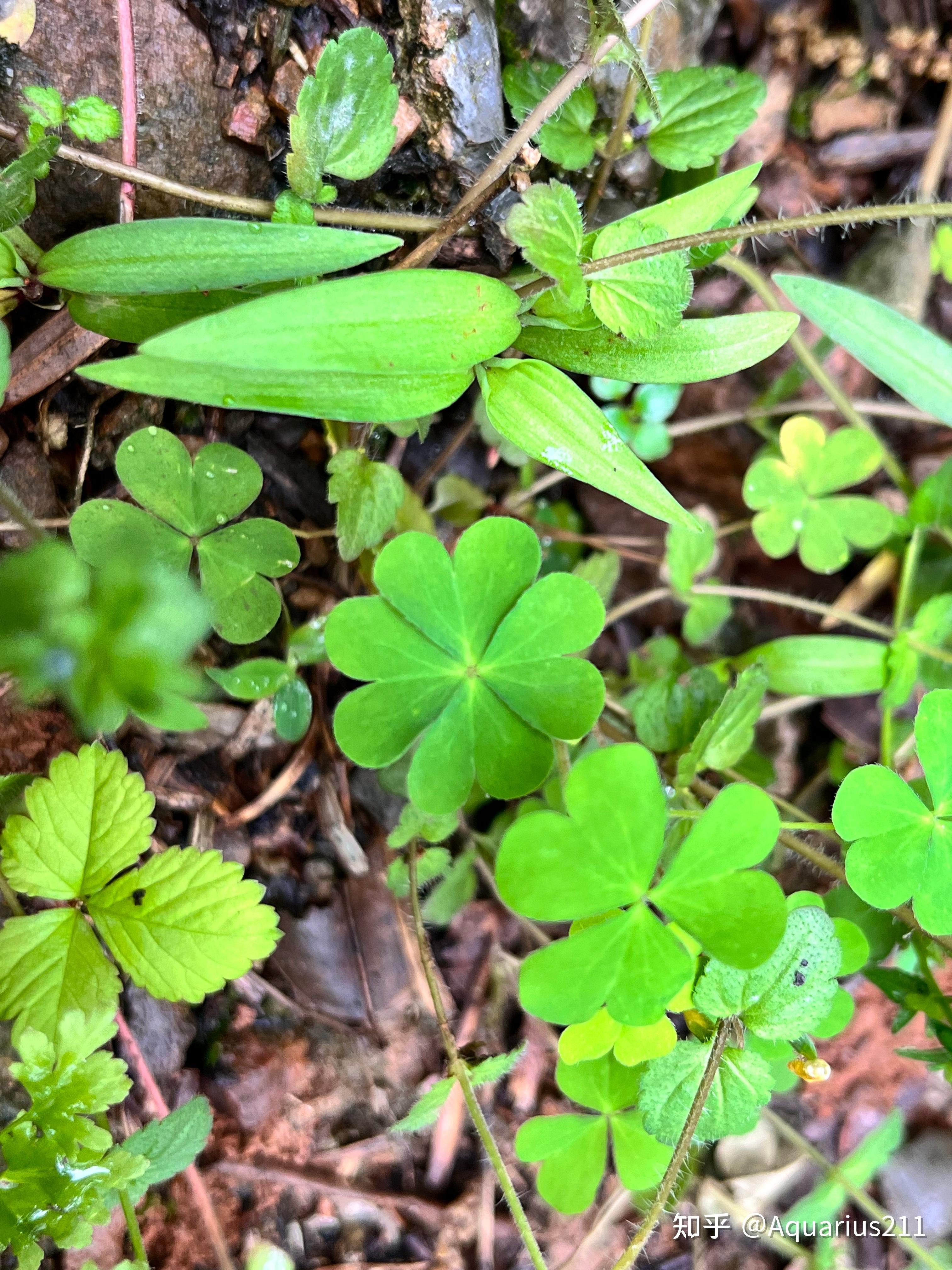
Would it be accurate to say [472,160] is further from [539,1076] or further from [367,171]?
[539,1076]

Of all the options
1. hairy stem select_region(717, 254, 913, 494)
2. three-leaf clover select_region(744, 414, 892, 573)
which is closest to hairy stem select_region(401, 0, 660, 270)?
hairy stem select_region(717, 254, 913, 494)

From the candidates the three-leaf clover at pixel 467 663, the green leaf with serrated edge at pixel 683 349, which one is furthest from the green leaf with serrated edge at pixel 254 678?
the green leaf with serrated edge at pixel 683 349

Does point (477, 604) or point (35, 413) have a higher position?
point (35, 413)

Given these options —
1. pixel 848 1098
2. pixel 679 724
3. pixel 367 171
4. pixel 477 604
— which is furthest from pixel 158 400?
pixel 848 1098

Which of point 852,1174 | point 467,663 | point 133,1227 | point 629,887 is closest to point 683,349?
point 467,663

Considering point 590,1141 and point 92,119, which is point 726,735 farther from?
point 92,119

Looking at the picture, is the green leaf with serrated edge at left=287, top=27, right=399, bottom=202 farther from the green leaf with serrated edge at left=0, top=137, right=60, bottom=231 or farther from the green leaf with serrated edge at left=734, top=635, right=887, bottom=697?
the green leaf with serrated edge at left=734, top=635, right=887, bottom=697

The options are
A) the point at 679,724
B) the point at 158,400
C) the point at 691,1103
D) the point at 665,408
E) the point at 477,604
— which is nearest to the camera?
the point at 691,1103
